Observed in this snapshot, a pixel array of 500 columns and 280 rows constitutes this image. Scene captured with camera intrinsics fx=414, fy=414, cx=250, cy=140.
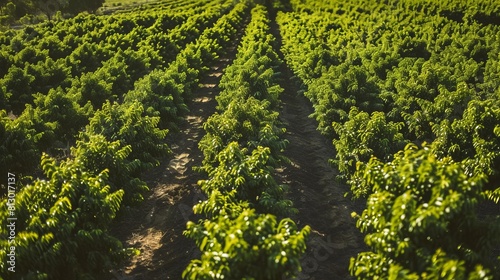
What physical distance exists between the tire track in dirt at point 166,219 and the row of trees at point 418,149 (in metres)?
6.47

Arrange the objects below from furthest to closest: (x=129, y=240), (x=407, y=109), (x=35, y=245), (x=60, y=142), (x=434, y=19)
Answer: (x=434, y=19)
(x=60, y=142)
(x=407, y=109)
(x=129, y=240)
(x=35, y=245)

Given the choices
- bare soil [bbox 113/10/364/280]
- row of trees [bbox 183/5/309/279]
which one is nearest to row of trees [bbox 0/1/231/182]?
bare soil [bbox 113/10/364/280]

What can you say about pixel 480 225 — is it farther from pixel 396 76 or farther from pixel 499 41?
pixel 499 41

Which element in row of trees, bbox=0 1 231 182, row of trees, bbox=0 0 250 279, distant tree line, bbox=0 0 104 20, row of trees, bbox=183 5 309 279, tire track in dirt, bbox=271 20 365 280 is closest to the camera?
row of trees, bbox=183 5 309 279

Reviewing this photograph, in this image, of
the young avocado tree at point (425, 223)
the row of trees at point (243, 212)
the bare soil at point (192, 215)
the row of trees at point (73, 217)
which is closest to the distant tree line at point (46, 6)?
the bare soil at point (192, 215)

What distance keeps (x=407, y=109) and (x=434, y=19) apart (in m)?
28.6

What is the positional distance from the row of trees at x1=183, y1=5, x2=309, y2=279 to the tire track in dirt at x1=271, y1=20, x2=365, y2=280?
1.49m

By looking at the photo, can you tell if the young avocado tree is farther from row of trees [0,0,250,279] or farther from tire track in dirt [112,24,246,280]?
tire track in dirt [112,24,246,280]

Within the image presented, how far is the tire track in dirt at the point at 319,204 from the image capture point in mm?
14667

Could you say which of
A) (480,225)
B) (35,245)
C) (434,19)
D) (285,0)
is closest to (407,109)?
(480,225)

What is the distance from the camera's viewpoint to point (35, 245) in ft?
31.1

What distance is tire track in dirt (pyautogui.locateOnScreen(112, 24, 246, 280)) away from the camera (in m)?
14.9

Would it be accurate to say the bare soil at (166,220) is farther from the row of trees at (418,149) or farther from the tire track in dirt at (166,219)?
the row of trees at (418,149)

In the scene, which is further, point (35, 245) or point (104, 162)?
point (104, 162)
